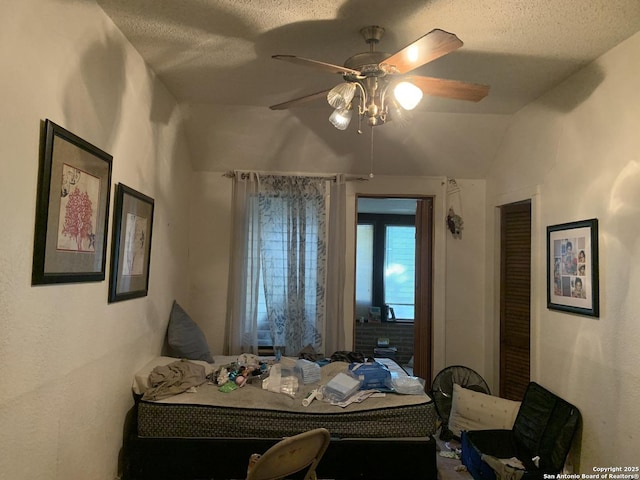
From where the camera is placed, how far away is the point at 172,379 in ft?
7.91

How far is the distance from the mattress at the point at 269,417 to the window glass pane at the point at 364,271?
3.24 meters

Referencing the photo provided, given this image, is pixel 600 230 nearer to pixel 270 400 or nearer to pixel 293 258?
pixel 270 400

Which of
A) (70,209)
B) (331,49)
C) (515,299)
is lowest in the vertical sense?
(515,299)

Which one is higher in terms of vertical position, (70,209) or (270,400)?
(70,209)

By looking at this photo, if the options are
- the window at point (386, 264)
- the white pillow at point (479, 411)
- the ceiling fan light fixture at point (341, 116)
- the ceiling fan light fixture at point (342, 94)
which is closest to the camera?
the ceiling fan light fixture at point (342, 94)

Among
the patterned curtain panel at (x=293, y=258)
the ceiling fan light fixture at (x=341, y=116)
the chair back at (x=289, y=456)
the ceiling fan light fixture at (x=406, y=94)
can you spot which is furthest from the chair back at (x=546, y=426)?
the ceiling fan light fixture at (x=341, y=116)

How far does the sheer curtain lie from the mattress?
1183 mm

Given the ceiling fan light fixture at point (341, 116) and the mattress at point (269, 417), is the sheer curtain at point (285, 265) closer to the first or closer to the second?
the mattress at point (269, 417)

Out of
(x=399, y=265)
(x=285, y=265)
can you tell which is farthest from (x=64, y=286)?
(x=399, y=265)

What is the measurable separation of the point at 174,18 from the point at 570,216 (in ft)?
8.43

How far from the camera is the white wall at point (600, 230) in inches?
80.1

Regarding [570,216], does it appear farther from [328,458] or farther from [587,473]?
[328,458]

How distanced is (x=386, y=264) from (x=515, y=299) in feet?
8.29

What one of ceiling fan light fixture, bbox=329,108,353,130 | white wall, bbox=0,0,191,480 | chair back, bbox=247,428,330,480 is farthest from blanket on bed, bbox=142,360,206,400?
ceiling fan light fixture, bbox=329,108,353,130
